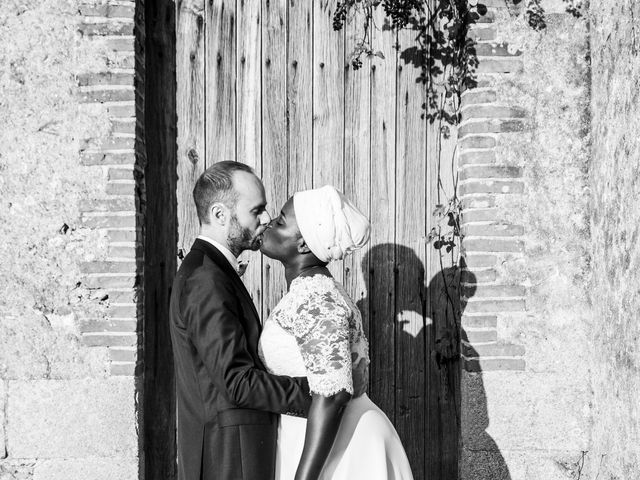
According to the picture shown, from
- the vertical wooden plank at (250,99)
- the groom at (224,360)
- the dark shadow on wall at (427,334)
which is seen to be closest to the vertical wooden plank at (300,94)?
the vertical wooden plank at (250,99)

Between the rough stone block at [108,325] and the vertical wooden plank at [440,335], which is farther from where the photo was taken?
the vertical wooden plank at [440,335]

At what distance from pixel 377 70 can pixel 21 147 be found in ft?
5.90

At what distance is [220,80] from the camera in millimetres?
4004

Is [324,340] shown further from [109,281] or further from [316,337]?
[109,281]

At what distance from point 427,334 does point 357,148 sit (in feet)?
3.40

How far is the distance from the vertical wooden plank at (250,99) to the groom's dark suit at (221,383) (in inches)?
46.1

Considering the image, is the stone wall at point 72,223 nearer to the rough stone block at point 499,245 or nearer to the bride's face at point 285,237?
the bride's face at point 285,237

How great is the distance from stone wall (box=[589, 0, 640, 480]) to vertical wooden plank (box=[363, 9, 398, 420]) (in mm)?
988

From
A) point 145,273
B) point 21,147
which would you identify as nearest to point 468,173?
point 145,273

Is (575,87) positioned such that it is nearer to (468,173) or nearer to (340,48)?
(468,173)

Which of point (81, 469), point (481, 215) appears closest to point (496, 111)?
point (481, 215)

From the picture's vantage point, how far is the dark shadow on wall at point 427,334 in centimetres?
405

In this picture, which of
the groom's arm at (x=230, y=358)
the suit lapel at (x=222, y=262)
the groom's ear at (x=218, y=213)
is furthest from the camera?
the groom's ear at (x=218, y=213)

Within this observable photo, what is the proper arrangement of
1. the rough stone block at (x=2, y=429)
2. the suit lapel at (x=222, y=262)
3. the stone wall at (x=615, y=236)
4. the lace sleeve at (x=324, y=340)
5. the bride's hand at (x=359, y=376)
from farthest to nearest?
the rough stone block at (x=2, y=429) < the stone wall at (x=615, y=236) < the suit lapel at (x=222, y=262) < the bride's hand at (x=359, y=376) < the lace sleeve at (x=324, y=340)
